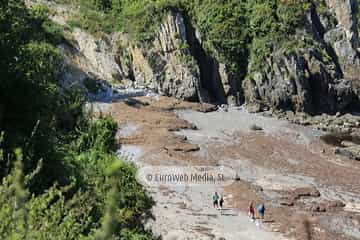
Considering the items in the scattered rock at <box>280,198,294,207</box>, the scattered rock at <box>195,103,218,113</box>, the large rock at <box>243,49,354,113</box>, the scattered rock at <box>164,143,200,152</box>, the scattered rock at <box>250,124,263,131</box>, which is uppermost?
the large rock at <box>243,49,354,113</box>

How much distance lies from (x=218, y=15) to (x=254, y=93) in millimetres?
15512

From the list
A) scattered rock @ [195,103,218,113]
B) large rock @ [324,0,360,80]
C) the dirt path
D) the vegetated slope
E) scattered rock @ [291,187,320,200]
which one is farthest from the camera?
large rock @ [324,0,360,80]

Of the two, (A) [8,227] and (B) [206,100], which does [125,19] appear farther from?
(A) [8,227]

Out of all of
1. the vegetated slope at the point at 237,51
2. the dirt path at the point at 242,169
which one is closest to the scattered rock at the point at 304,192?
the dirt path at the point at 242,169

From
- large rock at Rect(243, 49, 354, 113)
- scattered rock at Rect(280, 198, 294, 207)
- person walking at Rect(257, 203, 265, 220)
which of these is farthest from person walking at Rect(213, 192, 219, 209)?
large rock at Rect(243, 49, 354, 113)

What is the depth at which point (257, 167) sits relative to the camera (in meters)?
42.8

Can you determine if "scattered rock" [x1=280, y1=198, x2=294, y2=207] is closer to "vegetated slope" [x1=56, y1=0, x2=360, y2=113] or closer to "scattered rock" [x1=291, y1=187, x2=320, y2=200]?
"scattered rock" [x1=291, y1=187, x2=320, y2=200]

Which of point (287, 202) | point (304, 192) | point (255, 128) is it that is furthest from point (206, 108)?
point (287, 202)

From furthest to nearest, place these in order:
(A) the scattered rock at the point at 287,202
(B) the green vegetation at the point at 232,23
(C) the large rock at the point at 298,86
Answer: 1. (B) the green vegetation at the point at 232,23
2. (C) the large rock at the point at 298,86
3. (A) the scattered rock at the point at 287,202

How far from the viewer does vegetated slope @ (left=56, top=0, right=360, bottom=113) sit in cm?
7144

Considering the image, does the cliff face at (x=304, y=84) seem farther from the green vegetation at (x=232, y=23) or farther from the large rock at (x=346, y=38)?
the green vegetation at (x=232, y=23)

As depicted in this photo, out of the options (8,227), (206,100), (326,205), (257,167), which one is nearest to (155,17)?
(206,100)

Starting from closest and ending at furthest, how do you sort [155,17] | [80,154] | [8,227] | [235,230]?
[8,227] → [80,154] → [235,230] → [155,17]

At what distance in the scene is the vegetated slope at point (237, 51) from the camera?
71438 mm
